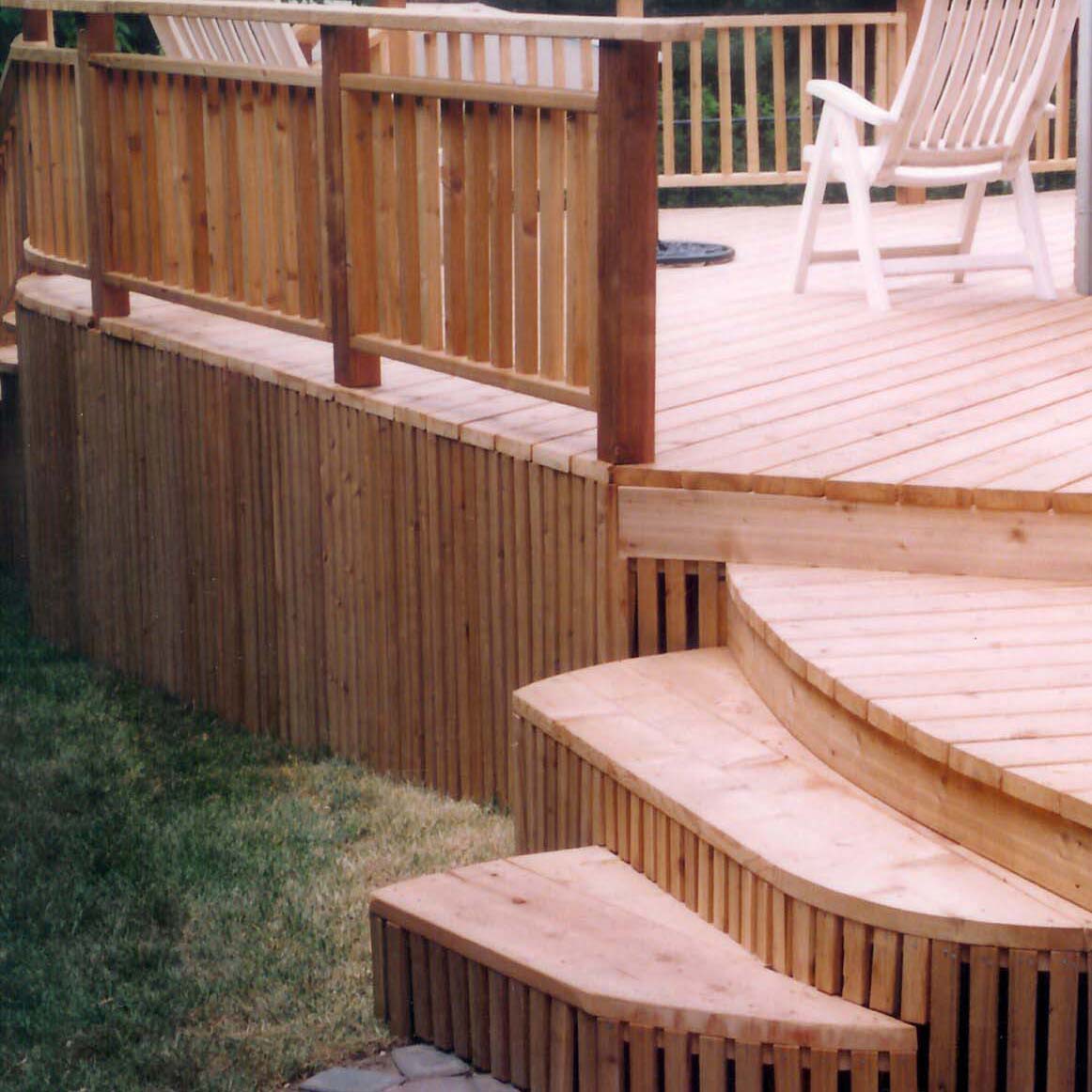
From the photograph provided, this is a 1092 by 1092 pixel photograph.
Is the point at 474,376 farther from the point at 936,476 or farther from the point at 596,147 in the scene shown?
the point at 936,476

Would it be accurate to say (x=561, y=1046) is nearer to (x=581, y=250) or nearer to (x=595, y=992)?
(x=595, y=992)

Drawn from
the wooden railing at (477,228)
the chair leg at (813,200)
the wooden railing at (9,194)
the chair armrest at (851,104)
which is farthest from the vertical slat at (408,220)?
the wooden railing at (9,194)

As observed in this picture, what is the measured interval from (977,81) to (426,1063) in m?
3.53

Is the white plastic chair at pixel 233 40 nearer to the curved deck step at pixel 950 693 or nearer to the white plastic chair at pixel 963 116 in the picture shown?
the white plastic chair at pixel 963 116

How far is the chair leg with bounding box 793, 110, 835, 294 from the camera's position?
5.92m

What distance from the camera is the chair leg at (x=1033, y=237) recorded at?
5.66 metres

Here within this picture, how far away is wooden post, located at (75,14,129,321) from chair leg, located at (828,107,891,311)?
221 cm

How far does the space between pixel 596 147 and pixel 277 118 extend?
1.40 meters

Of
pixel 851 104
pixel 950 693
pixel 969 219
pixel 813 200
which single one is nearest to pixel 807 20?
pixel 969 219

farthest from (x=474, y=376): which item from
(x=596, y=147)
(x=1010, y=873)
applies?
(x=1010, y=873)

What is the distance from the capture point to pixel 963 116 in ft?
18.2

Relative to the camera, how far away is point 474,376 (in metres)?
4.18

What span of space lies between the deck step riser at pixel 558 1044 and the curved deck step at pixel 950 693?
377 millimetres

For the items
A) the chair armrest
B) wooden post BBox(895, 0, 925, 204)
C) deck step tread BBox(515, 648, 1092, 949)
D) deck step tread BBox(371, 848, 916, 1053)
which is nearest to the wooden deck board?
deck step tread BBox(515, 648, 1092, 949)
